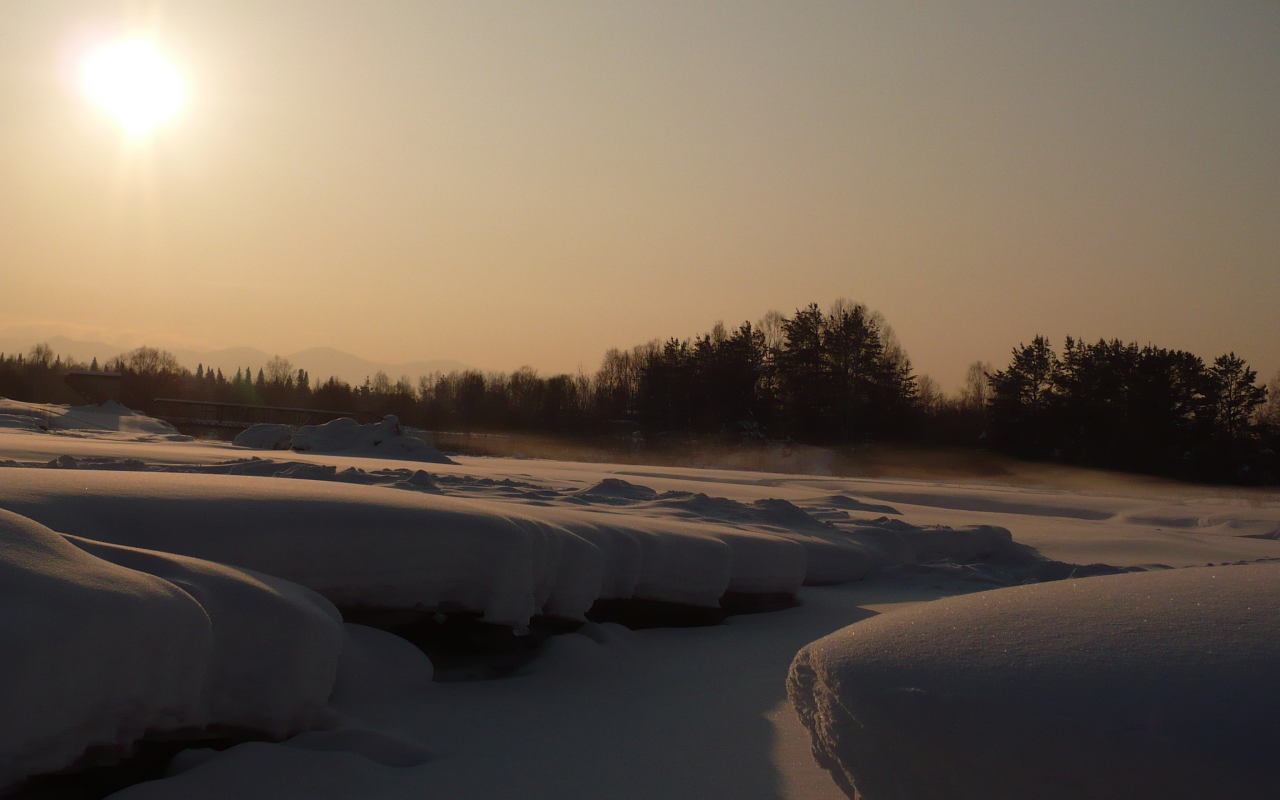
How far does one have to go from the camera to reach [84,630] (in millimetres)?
1726

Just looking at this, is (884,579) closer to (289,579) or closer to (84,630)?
(289,579)

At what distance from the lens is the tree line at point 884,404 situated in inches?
1030

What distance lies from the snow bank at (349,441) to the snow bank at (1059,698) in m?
11.6

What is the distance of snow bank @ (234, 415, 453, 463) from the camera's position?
13203 millimetres

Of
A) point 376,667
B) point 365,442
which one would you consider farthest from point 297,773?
point 365,442

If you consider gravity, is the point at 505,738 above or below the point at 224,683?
below

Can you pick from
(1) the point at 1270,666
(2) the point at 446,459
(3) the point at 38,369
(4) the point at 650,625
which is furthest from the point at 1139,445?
(3) the point at 38,369

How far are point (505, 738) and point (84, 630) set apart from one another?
1.28 meters

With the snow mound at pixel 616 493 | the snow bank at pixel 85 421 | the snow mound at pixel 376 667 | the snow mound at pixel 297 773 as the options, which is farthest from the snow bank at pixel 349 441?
the snow mound at pixel 297 773

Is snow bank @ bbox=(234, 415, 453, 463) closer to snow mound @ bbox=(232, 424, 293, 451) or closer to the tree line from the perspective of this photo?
snow mound @ bbox=(232, 424, 293, 451)

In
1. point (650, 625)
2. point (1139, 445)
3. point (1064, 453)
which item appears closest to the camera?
point (650, 625)

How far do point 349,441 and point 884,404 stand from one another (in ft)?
77.1

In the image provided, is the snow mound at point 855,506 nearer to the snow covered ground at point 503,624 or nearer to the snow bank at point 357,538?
the snow covered ground at point 503,624

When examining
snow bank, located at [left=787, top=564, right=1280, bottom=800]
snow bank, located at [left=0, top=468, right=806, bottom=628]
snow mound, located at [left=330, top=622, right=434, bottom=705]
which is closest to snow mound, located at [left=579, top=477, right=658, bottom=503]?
snow bank, located at [left=0, top=468, right=806, bottom=628]
